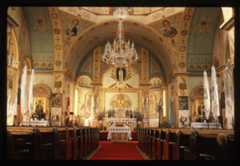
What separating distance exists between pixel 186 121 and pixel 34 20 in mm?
9713

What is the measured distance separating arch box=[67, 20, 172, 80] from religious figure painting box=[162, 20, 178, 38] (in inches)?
19.9

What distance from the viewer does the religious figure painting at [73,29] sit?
70.1ft

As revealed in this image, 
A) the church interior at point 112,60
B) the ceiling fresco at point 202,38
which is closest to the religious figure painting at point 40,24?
the church interior at point 112,60

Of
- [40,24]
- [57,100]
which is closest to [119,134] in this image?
[57,100]

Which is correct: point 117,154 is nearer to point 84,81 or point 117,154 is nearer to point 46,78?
point 46,78

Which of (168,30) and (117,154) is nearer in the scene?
(117,154)

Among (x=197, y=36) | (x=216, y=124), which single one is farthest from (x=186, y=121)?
(x=216, y=124)

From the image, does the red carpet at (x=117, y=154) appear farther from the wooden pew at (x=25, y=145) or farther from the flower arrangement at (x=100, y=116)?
the flower arrangement at (x=100, y=116)

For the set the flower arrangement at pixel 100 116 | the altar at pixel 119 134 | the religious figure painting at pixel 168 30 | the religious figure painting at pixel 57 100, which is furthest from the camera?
the flower arrangement at pixel 100 116

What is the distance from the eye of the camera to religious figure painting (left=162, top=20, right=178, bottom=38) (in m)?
21.3

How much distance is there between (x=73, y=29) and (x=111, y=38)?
4.91 meters

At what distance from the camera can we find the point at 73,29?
70.8 ft

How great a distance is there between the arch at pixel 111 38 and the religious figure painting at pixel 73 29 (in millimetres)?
431

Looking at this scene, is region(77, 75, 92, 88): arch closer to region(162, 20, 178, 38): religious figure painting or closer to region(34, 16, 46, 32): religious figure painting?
region(34, 16, 46, 32): religious figure painting
